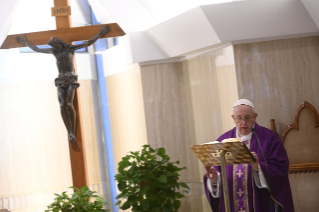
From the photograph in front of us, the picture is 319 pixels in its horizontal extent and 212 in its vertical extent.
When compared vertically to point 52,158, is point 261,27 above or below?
above

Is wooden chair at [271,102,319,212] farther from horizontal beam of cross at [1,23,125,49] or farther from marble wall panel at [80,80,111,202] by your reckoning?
marble wall panel at [80,80,111,202]

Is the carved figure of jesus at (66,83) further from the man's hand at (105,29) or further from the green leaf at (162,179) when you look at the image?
the green leaf at (162,179)

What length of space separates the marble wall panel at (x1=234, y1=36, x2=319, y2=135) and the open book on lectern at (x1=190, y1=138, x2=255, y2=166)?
1727 millimetres

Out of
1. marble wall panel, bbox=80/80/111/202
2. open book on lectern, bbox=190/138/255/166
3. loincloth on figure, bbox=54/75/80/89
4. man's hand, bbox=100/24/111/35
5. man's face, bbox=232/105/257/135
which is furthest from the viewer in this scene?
marble wall panel, bbox=80/80/111/202

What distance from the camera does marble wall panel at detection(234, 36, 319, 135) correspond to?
523 cm

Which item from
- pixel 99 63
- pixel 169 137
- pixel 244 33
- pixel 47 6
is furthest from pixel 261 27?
pixel 47 6

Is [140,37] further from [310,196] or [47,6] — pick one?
[310,196]

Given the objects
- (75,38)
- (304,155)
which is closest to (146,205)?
(304,155)

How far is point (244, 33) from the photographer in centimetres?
513

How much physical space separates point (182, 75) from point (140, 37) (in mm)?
801

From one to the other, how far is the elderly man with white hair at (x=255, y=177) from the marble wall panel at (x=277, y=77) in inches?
38.5

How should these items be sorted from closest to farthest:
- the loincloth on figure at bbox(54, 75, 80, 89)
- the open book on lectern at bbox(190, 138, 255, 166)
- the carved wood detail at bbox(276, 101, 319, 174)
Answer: the open book on lectern at bbox(190, 138, 255, 166), the carved wood detail at bbox(276, 101, 319, 174), the loincloth on figure at bbox(54, 75, 80, 89)

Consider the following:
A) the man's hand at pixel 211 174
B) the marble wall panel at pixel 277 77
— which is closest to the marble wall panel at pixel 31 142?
the marble wall panel at pixel 277 77


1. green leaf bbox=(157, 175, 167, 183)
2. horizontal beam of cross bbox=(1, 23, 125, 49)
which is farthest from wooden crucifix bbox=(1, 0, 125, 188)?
green leaf bbox=(157, 175, 167, 183)
